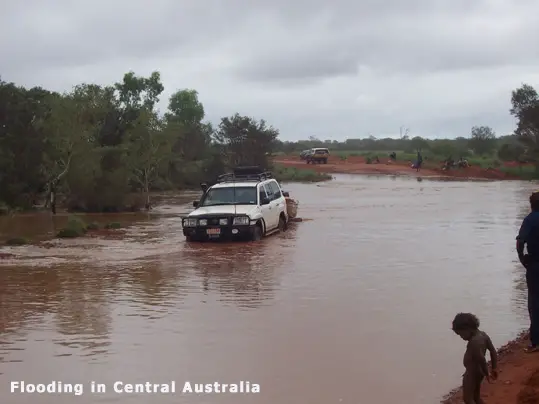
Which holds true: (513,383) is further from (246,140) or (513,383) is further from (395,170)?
(395,170)

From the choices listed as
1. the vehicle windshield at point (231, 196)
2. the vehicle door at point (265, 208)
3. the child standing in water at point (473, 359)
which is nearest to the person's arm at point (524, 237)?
the child standing in water at point (473, 359)

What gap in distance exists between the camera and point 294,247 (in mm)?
18359

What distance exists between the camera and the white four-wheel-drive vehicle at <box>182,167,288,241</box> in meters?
18.5

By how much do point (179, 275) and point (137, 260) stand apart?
2473 millimetres

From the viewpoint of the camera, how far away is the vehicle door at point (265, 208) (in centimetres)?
1978

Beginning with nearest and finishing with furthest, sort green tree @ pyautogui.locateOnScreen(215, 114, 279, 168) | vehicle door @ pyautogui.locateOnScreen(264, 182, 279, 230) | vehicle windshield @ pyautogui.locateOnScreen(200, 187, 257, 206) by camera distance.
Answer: vehicle windshield @ pyautogui.locateOnScreen(200, 187, 257, 206)
vehicle door @ pyautogui.locateOnScreen(264, 182, 279, 230)
green tree @ pyautogui.locateOnScreen(215, 114, 279, 168)

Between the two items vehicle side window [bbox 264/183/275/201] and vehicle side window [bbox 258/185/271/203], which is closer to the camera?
vehicle side window [bbox 258/185/271/203]

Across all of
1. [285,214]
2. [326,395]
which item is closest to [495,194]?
[285,214]

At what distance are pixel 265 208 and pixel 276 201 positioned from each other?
1.47m

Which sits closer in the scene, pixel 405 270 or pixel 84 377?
pixel 84 377

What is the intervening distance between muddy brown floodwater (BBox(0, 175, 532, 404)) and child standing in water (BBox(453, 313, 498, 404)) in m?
0.78

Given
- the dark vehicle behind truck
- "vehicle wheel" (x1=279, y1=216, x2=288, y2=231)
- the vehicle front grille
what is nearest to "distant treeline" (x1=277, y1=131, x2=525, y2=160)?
the dark vehicle behind truck

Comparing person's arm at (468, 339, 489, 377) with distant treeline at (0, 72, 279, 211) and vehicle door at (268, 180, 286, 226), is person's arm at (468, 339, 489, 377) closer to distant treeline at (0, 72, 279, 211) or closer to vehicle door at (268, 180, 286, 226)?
vehicle door at (268, 180, 286, 226)

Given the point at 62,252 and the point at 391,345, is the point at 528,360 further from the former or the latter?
the point at 62,252
